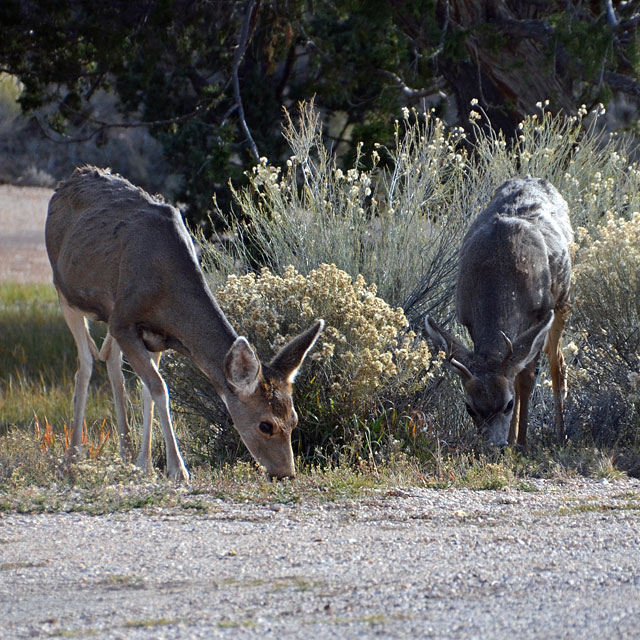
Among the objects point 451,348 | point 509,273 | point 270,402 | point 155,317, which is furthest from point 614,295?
point 155,317

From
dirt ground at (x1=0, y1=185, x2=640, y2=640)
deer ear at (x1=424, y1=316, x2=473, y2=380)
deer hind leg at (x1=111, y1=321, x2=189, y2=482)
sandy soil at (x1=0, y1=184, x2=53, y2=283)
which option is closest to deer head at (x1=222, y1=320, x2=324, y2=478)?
deer hind leg at (x1=111, y1=321, x2=189, y2=482)

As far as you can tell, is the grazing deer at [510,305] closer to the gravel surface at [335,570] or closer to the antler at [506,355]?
the antler at [506,355]

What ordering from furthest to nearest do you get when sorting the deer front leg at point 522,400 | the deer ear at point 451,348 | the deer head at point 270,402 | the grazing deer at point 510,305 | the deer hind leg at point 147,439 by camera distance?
the deer front leg at point 522,400
the grazing deer at point 510,305
the deer ear at point 451,348
the deer hind leg at point 147,439
the deer head at point 270,402

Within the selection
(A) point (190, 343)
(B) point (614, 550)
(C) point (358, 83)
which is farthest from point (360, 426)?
(C) point (358, 83)

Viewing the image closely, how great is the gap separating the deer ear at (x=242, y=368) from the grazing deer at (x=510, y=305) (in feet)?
5.99

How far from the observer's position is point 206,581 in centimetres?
513

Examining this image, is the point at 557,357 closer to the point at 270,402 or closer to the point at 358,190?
the point at 358,190

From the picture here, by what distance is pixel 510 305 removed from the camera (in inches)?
373

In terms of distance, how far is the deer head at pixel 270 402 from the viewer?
25.6ft

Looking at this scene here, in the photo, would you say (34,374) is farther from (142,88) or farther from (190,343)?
(190,343)

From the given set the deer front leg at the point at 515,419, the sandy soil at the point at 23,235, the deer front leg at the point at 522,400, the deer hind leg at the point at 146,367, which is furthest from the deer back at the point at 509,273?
the sandy soil at the point at 23,235

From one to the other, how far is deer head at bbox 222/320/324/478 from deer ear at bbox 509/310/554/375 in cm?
196

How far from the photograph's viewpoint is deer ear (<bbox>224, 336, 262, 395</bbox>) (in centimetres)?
763

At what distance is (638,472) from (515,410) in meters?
1.44
